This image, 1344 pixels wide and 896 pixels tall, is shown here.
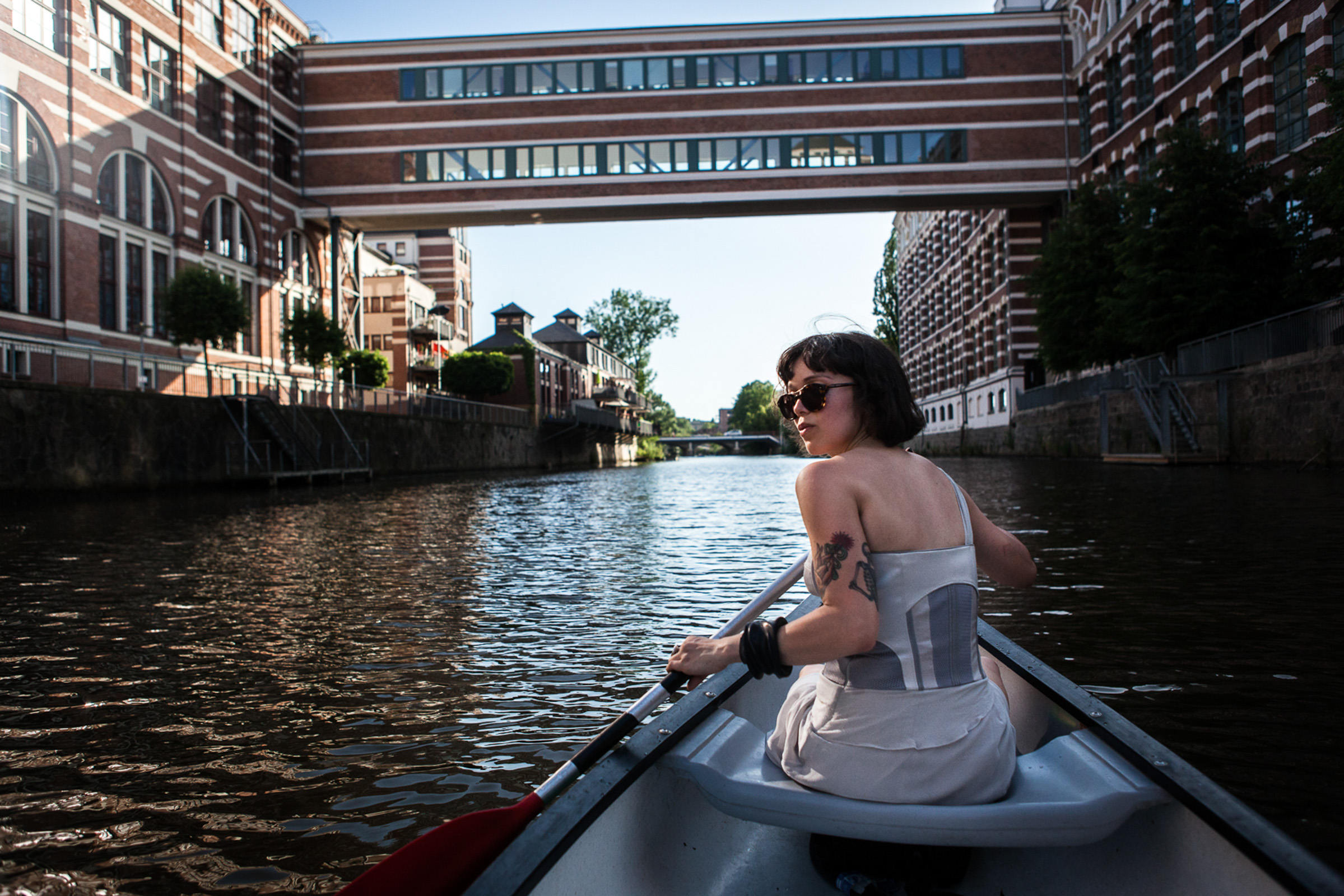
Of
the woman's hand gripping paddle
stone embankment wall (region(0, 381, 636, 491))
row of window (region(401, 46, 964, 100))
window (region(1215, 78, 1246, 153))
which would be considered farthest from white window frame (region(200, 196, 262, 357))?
the woman's hand gripping paddle

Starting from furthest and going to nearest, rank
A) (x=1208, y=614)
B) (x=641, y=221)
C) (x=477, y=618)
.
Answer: (x=641, y=221) < (x=477, y=618) < (x=1208, y=614)

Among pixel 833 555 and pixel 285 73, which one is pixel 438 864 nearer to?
pixel 833 555

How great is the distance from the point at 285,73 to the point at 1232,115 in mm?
33347

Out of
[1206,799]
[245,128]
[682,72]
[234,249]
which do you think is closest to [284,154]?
[245,128]

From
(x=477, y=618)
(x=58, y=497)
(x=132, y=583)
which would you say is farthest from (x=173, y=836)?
(x=58, y=497)

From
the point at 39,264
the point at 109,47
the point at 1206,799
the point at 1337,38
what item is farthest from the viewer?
the point at 109,47

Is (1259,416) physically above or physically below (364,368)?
below

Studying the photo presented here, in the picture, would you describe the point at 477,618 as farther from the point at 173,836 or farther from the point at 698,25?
the point at 698,25

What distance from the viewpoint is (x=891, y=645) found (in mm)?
2023

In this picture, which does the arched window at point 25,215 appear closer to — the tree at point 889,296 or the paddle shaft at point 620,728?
the paddle shaft at point 620,728

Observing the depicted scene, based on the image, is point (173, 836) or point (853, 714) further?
point (173, 836)

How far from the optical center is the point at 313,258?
37.2 metres

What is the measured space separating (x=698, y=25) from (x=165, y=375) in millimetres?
24875

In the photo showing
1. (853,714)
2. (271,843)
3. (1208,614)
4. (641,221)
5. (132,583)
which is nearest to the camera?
(853,714)
